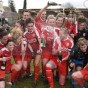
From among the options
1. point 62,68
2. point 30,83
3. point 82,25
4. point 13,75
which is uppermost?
point 82,25

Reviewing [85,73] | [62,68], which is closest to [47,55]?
[62,68]

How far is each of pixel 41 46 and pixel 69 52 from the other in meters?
0.71

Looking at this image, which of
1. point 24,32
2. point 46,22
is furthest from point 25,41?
point 46,22

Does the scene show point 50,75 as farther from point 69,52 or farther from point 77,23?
point 77,23

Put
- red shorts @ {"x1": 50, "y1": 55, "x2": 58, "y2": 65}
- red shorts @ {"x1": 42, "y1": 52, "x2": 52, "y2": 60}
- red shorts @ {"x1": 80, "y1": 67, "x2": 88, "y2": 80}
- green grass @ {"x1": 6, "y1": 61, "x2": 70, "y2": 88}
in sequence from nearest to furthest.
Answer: red shorts @ {"x1": 80, "y1": 67, "x2": 88, "y2": 80} < red shorts @ {"x1": 50, "y1": 55, "x2": 58, "y2": 65} < red shorts @ {"x1": 42, "y1": 52, "x2": 52, "y2": 60} < green grass @ {"x1": 6, "y1": 61, "x2": 70, "y2": 88}

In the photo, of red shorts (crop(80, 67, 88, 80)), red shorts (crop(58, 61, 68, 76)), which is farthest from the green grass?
red shorts (crop(80, 67, 88, 80))

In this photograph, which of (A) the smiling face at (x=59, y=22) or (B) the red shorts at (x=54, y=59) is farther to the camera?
(A) the smiling face at (x=59, y=22)

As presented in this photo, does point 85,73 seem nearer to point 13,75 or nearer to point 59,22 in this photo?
point 59,22

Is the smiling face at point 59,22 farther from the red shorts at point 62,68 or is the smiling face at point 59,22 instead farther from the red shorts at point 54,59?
the red shorts at point 62,68

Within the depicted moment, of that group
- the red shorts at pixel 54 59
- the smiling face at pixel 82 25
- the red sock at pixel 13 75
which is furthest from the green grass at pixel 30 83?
the smiling face at pixel 82 25

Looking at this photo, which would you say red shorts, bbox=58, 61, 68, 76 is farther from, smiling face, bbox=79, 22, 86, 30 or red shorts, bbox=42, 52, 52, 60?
smiling face, bbox=79, 22, 86, 30

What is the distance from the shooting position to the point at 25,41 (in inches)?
Result: 280

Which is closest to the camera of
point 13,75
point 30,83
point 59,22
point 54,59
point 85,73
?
point 85,73

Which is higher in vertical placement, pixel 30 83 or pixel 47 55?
pixel 47 55
